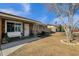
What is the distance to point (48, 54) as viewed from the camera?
23.9 feet

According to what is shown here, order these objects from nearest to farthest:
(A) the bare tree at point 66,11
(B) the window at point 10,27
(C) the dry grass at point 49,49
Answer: (C) the dry grass at point 49,49, (A) the bare tree at point 66,11, (B) the window at point 10,27

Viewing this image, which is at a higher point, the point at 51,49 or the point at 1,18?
the point at 1,18

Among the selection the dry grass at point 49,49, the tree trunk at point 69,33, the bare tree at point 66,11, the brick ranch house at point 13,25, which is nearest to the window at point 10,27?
the brick ranch house at point 13,25

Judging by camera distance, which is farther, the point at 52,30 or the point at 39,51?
the point at 52,30

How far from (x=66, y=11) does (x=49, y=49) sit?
1844mm

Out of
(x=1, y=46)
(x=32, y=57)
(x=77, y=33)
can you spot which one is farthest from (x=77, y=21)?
(x=1, y=46)

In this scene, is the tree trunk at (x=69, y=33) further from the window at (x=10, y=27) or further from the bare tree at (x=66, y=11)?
the window at (x=10, y=27)

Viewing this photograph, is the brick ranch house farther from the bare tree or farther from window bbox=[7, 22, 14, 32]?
the bare tree

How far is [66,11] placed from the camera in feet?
26.2

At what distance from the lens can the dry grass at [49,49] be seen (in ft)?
23.9

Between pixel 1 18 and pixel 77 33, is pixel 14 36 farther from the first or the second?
pixel 77 33

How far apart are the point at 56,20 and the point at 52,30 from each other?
0.69 metres

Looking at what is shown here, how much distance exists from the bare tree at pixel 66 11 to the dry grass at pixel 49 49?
398mm

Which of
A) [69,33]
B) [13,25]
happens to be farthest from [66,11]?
[13,25]
